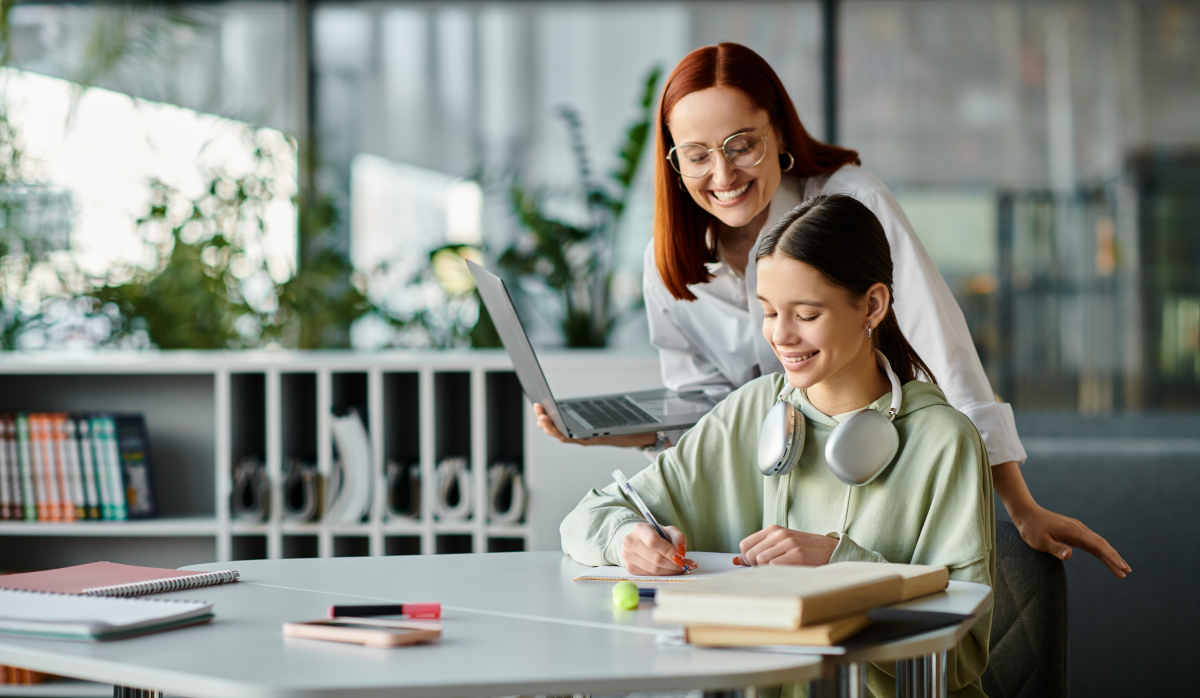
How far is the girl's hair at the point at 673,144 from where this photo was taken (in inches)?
65.5

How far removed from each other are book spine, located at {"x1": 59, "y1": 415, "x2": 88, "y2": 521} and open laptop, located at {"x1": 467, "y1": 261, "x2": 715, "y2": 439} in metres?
1.54

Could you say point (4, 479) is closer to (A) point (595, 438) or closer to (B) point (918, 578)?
(A) point (595, 438)

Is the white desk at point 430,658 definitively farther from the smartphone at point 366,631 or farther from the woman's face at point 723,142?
the woman's face at point 723,142

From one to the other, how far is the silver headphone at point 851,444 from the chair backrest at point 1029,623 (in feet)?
1.37

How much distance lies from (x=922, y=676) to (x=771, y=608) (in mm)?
255

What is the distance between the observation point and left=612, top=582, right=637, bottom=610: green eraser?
1102mm

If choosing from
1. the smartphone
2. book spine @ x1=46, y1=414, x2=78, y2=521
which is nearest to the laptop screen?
the smartphone

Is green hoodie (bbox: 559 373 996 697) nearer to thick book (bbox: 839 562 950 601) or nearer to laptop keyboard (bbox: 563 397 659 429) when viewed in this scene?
thick book (bbox: 839 562 950 601)

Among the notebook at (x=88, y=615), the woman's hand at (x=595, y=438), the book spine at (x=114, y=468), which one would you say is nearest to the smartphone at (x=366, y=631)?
the notebook at (x=88, y=615)

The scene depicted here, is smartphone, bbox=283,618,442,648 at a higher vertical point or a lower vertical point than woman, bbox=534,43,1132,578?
lower

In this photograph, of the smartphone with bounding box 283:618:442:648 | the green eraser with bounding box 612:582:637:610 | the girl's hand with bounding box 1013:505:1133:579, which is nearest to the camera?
the smartphone with bounding box 283:618:442:648

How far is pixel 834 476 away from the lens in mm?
1342

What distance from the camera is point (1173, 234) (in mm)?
4703

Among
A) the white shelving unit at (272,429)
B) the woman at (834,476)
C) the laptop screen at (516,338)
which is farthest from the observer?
the white shelving unit at (272,429)
